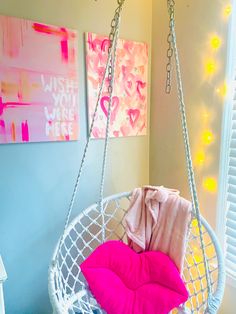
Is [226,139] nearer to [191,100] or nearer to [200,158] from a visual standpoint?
[200,158]

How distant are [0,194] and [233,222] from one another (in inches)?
50.0

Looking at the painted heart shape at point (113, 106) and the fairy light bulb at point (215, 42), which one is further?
the painted heart shape at point (113, 106)

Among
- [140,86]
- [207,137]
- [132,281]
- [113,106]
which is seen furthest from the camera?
[140,86]

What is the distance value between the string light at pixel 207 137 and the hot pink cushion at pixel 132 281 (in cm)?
67

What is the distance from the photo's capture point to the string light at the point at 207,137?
139 centimetres

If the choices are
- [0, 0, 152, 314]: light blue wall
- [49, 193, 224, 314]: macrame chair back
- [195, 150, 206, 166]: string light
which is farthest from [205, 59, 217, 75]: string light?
[49, 193, 224, 314]: macrame chair back

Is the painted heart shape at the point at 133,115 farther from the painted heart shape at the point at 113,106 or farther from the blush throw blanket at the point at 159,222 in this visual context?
the blush throw blanket at the point at 159,222

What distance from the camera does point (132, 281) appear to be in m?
1.18

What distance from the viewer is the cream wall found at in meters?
1.34

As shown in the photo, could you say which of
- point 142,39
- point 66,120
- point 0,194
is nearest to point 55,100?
point 66,120

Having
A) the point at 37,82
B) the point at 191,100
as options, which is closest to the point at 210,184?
the point at 191,100

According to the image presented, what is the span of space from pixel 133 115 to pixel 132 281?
102cm

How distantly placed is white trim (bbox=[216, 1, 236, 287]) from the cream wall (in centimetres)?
2

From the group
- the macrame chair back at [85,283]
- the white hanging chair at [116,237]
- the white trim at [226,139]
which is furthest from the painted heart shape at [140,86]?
the macrame chair back at [85,283]
